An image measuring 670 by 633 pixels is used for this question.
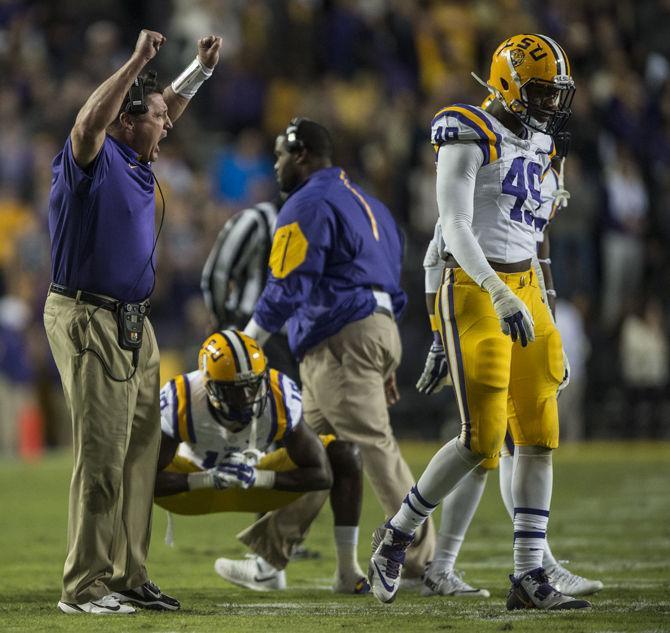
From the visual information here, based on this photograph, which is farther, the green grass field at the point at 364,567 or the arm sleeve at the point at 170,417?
the arm sleeve at the point at 170,417

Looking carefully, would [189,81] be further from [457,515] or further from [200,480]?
[457,515]

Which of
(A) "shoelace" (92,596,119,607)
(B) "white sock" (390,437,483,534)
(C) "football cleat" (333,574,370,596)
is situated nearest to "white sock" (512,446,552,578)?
(B) "white sock" (390,437,483,534)

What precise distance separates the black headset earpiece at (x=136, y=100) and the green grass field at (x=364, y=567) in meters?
1.76

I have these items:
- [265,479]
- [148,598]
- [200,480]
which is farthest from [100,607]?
[265,479]

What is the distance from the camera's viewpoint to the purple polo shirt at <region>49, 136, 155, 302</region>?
Result: 4.91 metres

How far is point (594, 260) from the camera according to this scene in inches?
553

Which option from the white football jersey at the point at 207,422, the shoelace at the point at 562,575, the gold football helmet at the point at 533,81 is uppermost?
the gold football helmet at the point at 533,81

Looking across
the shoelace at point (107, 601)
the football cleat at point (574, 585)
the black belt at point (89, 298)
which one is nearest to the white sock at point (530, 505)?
the football cleat at point (574, 585)

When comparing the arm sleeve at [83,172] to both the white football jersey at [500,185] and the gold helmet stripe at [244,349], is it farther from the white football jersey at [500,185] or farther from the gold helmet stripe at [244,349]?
the white football jersey at [500,185]

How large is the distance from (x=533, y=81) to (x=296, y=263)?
4.60 ft

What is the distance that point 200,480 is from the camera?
5449 mm

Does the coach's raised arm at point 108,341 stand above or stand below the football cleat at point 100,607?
A: above

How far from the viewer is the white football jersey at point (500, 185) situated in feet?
16.5

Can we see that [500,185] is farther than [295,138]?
No
